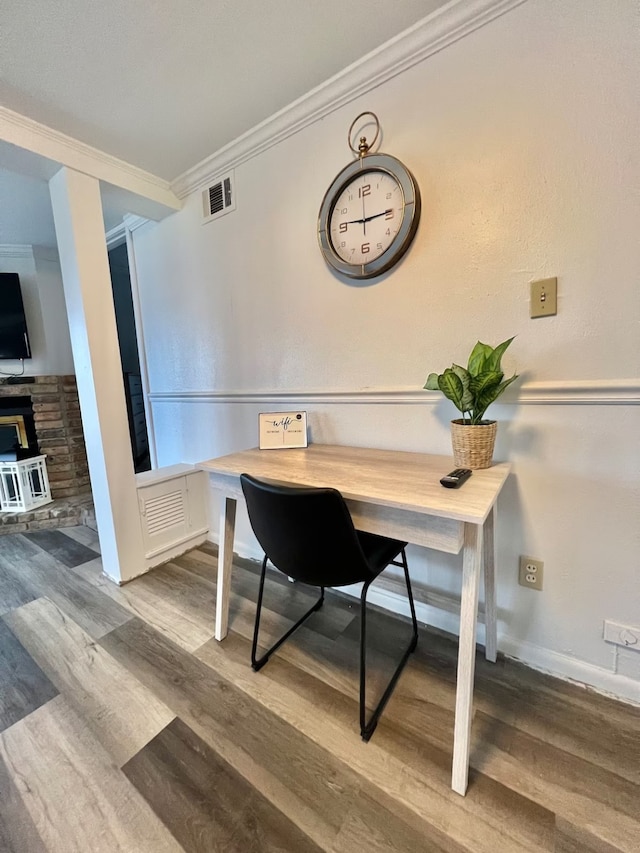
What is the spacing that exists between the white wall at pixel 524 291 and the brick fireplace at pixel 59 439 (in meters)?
2.52

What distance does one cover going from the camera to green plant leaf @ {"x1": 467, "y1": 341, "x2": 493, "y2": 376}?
1086mm

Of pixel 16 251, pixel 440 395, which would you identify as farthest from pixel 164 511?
pixel 16 251

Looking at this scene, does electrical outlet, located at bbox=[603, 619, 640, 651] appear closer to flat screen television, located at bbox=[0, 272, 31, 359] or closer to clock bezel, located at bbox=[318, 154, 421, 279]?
clock bezel, located at bbox=[318, 154, 421, 279]

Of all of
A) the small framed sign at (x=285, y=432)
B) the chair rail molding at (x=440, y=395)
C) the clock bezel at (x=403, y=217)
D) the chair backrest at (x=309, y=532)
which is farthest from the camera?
the small framed sign at (x=285, y=432)

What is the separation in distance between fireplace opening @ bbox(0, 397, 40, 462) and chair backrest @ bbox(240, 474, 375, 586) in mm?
3002

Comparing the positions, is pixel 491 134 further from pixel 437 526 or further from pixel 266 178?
pixel 437 526

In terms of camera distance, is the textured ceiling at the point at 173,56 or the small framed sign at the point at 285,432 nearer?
the textured ceiling at the point at 173,56

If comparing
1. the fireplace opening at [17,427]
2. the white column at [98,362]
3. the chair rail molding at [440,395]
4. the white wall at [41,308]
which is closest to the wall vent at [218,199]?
the white column at [98,362]

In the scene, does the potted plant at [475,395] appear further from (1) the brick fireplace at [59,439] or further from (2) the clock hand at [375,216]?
(1) the brick fireplace at [59,439]

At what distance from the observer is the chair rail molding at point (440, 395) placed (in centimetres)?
106

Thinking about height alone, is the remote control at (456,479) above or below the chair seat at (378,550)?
above

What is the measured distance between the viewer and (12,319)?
10.2ft

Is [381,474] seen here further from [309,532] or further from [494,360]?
Answer: [494,360]

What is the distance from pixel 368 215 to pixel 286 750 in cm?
192
